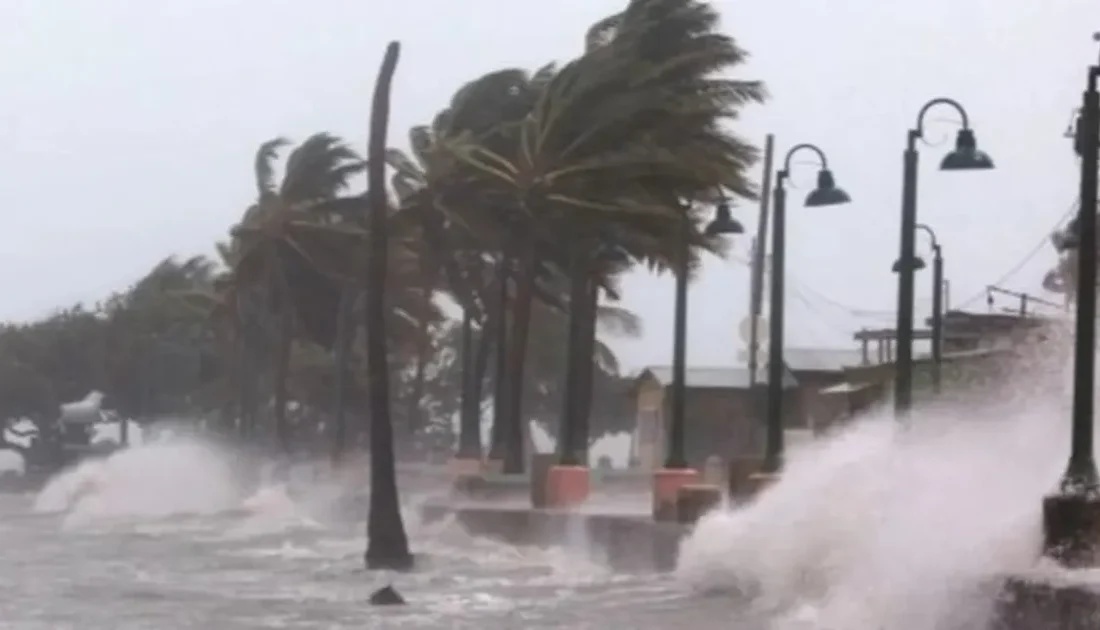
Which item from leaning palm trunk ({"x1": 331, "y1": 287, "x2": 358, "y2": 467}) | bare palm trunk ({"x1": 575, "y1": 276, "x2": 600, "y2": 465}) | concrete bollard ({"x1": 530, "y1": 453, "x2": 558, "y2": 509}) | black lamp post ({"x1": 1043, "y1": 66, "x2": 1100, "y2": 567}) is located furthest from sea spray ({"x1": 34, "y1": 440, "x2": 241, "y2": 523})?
black lamp post ({"x1": 1043, "y1": 66, "x2": 1100, "y2": 567})

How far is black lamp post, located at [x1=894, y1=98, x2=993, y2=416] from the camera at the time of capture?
61.8 ft

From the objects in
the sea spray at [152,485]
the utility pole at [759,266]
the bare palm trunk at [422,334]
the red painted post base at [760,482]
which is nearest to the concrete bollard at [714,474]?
the utility pole at [759,266]

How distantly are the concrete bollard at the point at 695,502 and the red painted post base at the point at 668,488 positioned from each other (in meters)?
0.72

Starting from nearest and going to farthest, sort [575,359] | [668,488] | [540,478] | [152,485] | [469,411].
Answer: [668,488], [540,478], [575,359], [469,411], [152,485]

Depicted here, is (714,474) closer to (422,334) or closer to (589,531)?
(589,531)

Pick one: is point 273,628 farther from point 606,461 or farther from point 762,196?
point 606,461

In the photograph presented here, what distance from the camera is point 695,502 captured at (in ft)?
89.5

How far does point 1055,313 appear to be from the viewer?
36.3m

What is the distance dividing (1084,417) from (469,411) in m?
36.6

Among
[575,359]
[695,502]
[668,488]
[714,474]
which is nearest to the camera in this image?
[695,502]

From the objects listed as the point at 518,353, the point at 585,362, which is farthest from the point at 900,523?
the point at 585,362

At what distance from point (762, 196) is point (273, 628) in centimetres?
2317

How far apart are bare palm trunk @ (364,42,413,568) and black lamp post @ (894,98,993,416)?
11297 millimetres

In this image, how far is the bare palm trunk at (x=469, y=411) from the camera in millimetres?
49125
